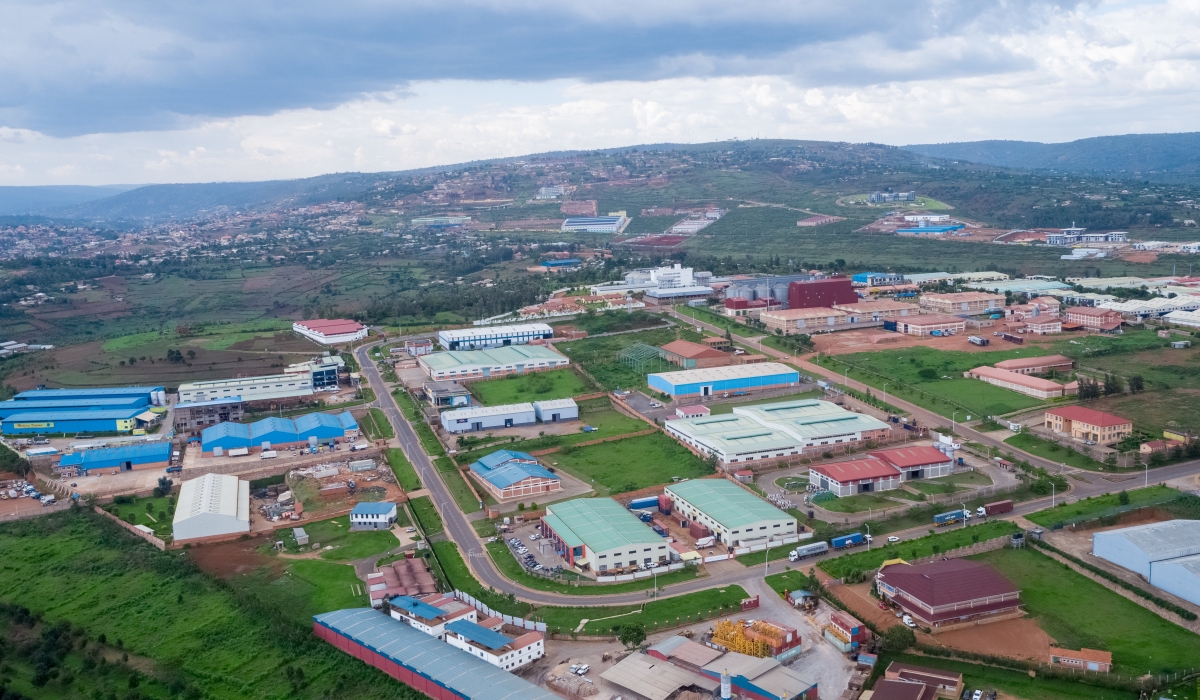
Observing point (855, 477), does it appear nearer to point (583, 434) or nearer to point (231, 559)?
point (583, 434)

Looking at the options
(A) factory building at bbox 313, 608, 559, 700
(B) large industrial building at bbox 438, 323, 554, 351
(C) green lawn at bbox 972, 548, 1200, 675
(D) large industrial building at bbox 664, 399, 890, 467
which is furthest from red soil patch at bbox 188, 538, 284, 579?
(B) large industrial building at bbox 438, 323, 554, 351

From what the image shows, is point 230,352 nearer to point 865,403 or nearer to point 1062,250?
point 865,403

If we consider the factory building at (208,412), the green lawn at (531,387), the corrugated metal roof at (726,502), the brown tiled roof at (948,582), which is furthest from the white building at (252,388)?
the brown tiled roof at (948,582)

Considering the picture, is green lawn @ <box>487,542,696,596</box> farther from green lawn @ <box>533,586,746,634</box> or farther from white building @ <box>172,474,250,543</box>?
white building @ <box>172,474,250,543</box>

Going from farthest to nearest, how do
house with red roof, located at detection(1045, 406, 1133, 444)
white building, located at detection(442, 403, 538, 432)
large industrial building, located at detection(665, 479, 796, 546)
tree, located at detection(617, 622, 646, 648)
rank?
1. white building, located at detection(442, 403, 538, 432)
2. house with red roof, located at detection(1045, 406, 1133, 444)
3. large industrial building, located at detection(665, 479, 796, 546)
4. tree, located at detection(617, 622, 646, 648)

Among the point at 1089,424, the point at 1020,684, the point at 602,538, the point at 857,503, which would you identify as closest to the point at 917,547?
the point at 857,503

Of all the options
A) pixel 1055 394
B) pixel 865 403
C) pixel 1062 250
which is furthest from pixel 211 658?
pixel 1062 250
